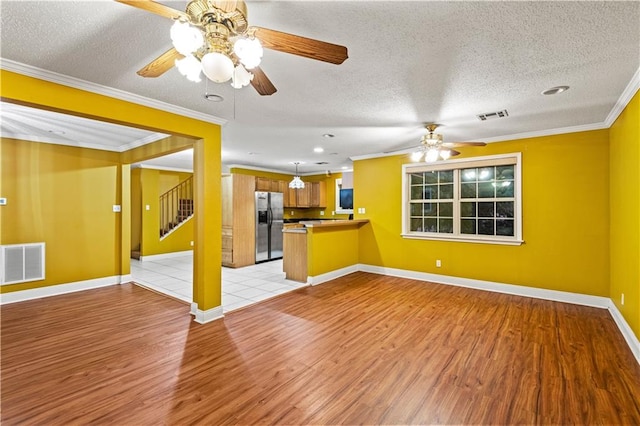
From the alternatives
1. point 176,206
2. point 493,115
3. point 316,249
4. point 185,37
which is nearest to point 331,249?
point 316,249

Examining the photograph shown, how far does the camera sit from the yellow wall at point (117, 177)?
2.54 m

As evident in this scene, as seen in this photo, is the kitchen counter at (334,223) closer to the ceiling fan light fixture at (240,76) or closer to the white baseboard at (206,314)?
the white baseboard at (206,314)

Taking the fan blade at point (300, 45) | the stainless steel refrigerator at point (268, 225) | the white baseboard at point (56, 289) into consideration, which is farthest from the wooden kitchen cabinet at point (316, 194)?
the fan blade at point (300, 45)

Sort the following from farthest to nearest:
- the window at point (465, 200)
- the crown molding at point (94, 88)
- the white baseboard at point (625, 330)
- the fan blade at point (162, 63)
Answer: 1. the window at point (465, 200)
2. the white baseboard at point (625, 330)
3. the crown molding at point (94, 88)
4. the fan blade at point (162, 63)

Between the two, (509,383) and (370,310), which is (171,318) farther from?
(509,383)

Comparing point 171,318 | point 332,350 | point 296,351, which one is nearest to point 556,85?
point 332,350

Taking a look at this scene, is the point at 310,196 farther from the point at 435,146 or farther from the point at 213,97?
the point at 213,97

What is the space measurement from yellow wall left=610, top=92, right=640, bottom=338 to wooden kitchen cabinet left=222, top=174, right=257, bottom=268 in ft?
20.9

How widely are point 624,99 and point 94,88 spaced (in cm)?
530

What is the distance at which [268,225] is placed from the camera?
7402 millimetres

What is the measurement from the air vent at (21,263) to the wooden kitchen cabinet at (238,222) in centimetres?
318

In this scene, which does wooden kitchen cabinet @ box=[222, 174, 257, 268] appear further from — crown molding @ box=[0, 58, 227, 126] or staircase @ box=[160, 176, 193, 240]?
crown molding @ box=[0, 58, 227, 126]

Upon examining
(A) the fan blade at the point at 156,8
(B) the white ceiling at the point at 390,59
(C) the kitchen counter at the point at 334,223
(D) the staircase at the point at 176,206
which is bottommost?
(C) the kitchen counter at the point at 334,223

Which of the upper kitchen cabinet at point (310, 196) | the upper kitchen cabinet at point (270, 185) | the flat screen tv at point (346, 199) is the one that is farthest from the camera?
the upper kitchen cabinet at point (310, 196)
